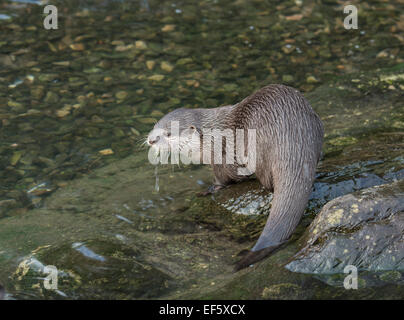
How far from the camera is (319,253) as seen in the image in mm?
2377

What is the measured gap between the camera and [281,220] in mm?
2699

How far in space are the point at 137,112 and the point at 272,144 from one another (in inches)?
80.6

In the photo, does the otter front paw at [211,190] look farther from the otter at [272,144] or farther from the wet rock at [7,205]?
the wet rock at [7,205]

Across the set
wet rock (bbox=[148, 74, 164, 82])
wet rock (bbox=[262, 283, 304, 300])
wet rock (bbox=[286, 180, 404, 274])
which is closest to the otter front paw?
wet rock (bbox=[286, 180, 404, 274])

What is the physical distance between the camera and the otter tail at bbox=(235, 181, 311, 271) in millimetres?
2619

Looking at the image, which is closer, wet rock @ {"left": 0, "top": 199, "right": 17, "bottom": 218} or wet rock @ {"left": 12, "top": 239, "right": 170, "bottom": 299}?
wet rock @ {"left": 12, "top": 239, "right": 170, "bottom": 299}

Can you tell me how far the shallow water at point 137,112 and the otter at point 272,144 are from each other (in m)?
0.26

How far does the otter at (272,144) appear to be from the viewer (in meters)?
2.71

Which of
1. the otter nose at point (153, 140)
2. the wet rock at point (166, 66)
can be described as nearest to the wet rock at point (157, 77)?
the wet rock at point (166, 66)

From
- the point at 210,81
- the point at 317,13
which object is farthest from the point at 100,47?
the point at 317,13

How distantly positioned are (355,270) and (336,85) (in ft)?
9.59

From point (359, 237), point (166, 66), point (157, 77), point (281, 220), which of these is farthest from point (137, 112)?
point (359, 237)

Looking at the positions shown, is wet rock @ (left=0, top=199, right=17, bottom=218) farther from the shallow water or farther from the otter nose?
the otter nose

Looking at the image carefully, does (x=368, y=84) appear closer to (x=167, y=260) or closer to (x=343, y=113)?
(x=343, y=113)
